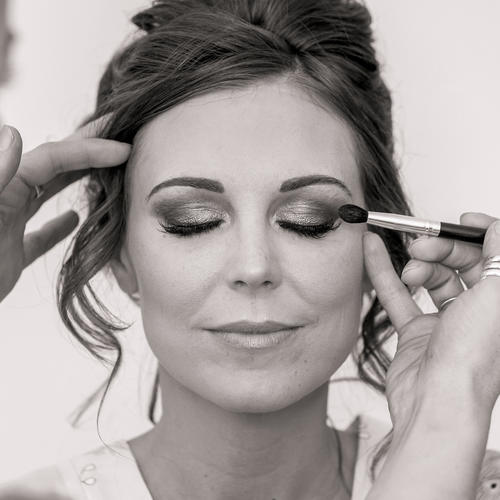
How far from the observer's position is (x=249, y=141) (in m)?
1.66

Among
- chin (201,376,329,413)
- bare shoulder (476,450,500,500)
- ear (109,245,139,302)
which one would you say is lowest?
bare shoulder (476,450,500,500)

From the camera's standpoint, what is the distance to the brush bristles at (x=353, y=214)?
1587mm

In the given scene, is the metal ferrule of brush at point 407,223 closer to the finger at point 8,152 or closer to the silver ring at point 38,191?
the finger at point 8,152

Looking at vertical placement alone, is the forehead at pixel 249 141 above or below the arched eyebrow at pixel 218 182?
above

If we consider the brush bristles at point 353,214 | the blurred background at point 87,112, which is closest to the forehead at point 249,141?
the brush bristles at point 353,214

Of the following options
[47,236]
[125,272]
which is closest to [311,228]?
[125,272]

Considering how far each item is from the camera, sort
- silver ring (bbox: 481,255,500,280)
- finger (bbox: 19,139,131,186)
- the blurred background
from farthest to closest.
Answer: the blurred background
finger (bbox: 19,139,131,186)
silver ring (bbox: 481,255,500,280)

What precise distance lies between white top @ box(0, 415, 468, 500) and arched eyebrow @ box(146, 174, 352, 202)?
1.85 ft

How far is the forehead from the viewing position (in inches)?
64.8

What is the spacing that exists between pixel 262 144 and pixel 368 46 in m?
0.41

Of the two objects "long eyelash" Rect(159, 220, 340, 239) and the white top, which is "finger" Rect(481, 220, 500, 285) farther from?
the white top

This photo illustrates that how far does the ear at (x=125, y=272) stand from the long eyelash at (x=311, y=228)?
357mm

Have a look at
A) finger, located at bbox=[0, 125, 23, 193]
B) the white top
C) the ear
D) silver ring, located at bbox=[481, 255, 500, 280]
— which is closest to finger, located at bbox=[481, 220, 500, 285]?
silver ring, located at bbox=[481, 255, 500, 280]

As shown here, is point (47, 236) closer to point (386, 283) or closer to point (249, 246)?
point (249, 246)
